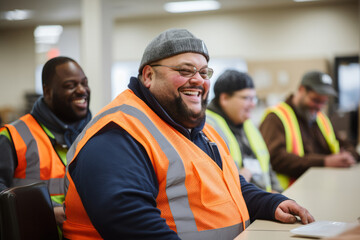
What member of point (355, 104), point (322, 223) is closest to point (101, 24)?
point (322, 223)

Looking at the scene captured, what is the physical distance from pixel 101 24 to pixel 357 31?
15.9ft

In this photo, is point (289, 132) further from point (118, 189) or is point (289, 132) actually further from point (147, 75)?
point (118, 189)

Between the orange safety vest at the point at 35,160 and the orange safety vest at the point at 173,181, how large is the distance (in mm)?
560

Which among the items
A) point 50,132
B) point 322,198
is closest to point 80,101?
point 50,132

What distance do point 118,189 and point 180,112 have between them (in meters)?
0.46

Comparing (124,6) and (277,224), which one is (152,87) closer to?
(277,224)

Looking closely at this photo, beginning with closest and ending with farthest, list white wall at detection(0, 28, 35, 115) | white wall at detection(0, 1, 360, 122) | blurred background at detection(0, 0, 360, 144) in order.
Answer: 1. blurred background at detection(0, 0, 360, 144)
2. white wall at detection(0, 1, 360, 122)
3. white wall at detection(0, 28, 35, 115)

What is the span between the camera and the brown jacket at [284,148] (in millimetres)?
3330

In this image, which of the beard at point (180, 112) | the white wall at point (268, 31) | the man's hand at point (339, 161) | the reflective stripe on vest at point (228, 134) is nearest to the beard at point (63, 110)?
the beard at point (180, 112)

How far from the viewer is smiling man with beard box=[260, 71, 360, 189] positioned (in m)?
3.37

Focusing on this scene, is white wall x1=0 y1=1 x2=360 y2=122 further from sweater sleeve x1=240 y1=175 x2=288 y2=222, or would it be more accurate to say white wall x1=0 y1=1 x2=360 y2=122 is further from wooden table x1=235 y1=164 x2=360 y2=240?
sweater sleeve x1=240 y1=175 x2=288 y2=222

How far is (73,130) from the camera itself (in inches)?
84.8

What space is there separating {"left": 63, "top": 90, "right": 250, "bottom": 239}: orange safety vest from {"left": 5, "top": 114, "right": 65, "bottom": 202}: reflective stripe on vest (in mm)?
560

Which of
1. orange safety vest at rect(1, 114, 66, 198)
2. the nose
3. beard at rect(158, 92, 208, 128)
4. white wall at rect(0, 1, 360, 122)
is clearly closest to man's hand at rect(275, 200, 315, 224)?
beard at rect(158, 92, 208, 128)
